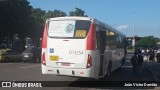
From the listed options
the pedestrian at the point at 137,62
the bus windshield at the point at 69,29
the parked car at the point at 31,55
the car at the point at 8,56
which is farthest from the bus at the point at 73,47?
A: the car at the point at 8,56

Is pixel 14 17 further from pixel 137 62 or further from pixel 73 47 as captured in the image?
pixel 73 47

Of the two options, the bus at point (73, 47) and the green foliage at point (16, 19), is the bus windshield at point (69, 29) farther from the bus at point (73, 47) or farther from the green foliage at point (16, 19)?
the green foliage at point (16, 19)

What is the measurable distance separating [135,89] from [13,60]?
31.5 metres

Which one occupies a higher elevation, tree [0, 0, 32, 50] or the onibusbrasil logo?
tree [0, 0, 32, 50]

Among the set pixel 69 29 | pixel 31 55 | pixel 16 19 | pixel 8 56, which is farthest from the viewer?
pixel 16 19

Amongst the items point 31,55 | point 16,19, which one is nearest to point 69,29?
point 31,55

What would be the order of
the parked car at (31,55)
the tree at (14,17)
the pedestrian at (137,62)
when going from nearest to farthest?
the pedestrian at (137,62) < the parked car at (31,55) < the tree at (14,17)

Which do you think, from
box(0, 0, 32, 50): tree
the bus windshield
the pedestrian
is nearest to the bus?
the bus windshield

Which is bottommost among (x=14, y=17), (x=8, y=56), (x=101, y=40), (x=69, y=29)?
(x=8, y=56)

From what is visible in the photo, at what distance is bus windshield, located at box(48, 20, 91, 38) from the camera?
15547mm

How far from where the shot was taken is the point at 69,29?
15.7 meters

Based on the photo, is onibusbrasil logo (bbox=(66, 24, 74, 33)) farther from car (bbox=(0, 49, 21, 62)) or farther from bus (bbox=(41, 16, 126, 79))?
car (bbox=(0, 49, 21, 62))

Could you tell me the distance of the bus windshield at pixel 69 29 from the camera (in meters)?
15.5

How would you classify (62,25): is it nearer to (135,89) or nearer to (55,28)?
(55,28)
